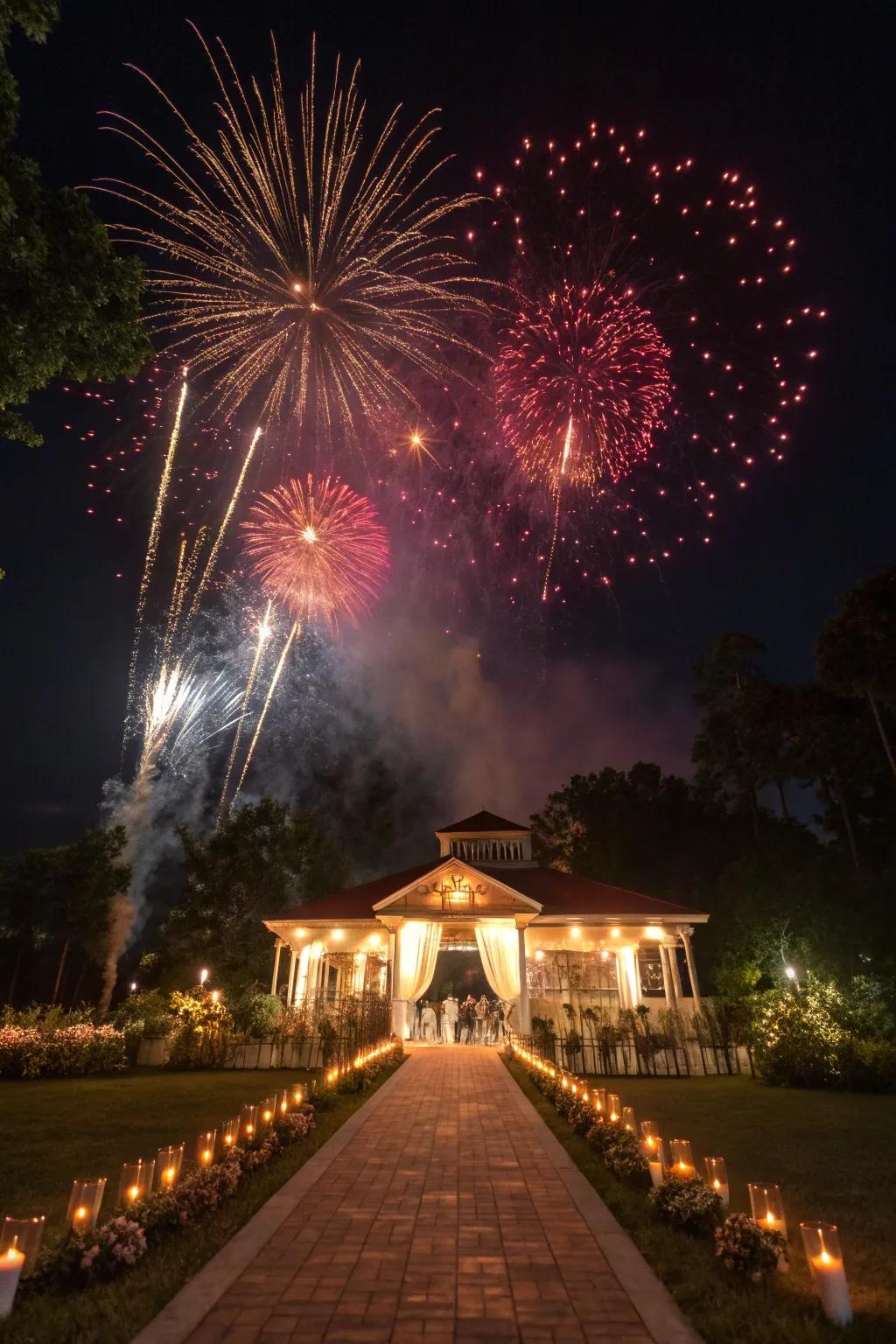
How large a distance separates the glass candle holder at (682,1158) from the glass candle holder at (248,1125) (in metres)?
4.62

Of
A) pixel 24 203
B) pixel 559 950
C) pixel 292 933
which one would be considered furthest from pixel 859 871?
pixel 24 203

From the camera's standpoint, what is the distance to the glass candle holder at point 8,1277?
13.5 ft

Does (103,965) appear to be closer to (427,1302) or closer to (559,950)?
(559,950)

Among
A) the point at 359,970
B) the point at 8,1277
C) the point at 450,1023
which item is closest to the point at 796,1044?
the point at 450,1023

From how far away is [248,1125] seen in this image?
8.18 m

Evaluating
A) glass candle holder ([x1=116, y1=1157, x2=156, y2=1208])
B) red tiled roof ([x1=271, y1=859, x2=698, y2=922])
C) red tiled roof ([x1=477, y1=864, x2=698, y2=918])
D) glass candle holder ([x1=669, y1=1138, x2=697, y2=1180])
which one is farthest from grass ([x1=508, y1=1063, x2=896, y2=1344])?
red tiled roof ([x1=271, y1=859, x2=698, y2=922])

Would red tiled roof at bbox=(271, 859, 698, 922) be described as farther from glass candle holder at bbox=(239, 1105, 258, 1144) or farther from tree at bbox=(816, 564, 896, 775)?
glass candle holder at bbox=(239, 1105, 258, 1144)

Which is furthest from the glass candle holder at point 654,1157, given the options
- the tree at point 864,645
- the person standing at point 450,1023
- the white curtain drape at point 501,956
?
the tree at point 864,645

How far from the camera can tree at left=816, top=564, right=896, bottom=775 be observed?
23.2 m

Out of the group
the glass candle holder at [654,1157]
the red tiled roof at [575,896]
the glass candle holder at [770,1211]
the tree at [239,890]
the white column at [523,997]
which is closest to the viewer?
the glass candle holder at [770,1211]

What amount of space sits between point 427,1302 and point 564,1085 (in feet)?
25.9

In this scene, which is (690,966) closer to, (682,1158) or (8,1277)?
(682,1158)

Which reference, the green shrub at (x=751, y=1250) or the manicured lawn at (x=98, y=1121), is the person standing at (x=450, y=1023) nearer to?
the manicured lawn at (x=98, y=1121)

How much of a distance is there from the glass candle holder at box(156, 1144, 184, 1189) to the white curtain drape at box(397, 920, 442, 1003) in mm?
16360
